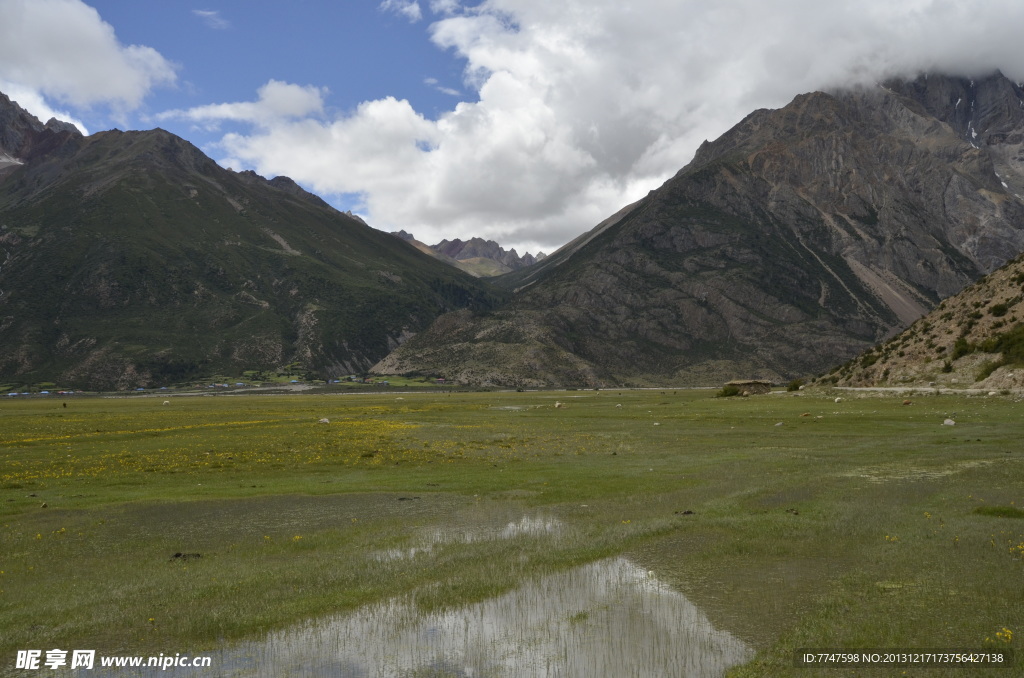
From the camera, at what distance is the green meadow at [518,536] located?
13.4m

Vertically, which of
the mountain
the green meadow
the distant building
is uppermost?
the mountain

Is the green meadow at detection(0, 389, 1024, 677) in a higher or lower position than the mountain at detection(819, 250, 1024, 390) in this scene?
lower

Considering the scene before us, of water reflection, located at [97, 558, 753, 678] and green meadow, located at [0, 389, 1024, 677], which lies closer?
water reflection, located at [97, 558, 753, 678]

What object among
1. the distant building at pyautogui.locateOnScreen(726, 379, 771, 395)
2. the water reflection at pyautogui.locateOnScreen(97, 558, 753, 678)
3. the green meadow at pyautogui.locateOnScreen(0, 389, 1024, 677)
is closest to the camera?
the water reflection at pyautogui.locateOnScreen(97, 558, 753, 678)

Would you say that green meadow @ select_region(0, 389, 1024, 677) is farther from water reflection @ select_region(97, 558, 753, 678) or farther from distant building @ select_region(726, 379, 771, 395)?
distant building @ select_region(726, 379, 771, 395)

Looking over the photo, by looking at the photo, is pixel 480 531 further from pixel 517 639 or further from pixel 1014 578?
pixel 1014 578

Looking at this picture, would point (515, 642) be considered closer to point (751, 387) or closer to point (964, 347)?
point (964, 347)

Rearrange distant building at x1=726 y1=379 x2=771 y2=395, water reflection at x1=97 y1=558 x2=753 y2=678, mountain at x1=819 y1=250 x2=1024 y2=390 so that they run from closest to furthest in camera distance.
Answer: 1. water reflection at x1=97 y1=558 x2=753 y2=678
2. mountain at x1=819 y1=250 x2=1024 y2=390
3. distant building at x1=726 y1=379 x2=771 y2=395

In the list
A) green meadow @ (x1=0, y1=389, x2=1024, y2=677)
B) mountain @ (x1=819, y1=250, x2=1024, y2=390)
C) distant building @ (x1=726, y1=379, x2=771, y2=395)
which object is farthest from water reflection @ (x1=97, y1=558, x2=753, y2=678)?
distant building @ (x1=726, y1=379, x2=771, y2=395)

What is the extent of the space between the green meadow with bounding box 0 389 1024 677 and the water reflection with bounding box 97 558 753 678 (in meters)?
0.64

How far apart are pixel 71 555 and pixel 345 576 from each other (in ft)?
32.3

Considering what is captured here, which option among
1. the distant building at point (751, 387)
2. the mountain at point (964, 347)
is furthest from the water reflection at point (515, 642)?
the distant building at point (751, 387)

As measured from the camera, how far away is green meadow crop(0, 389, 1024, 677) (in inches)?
529

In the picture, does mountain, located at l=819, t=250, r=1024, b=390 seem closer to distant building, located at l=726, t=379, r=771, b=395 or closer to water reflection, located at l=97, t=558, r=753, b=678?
distant building, located at l=726, t=379, r=771, b=395
